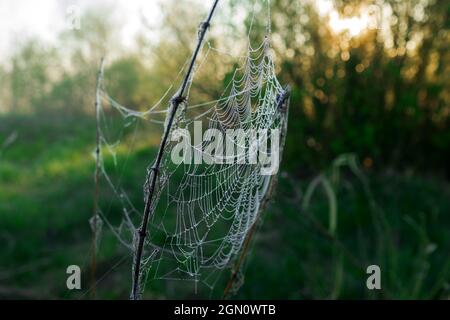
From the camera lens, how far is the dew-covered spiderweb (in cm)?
202

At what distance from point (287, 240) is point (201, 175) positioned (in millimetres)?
3548

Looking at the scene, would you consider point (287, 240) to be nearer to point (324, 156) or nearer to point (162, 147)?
point (324, 156)

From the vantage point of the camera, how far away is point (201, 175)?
2.33 m

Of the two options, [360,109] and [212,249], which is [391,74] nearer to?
[360,109]

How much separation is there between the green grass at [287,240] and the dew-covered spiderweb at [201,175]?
8.5 inches

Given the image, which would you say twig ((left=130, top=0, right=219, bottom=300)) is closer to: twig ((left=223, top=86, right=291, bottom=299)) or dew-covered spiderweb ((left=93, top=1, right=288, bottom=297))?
dew-covered spiderweb ((left=93, top=1, right=288, bottom=297))

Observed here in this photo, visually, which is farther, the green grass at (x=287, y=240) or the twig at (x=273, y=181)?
the green grass at (x=287, y=240)

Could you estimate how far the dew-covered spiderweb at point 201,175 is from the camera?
202 centimetres

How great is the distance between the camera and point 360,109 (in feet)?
22.0
